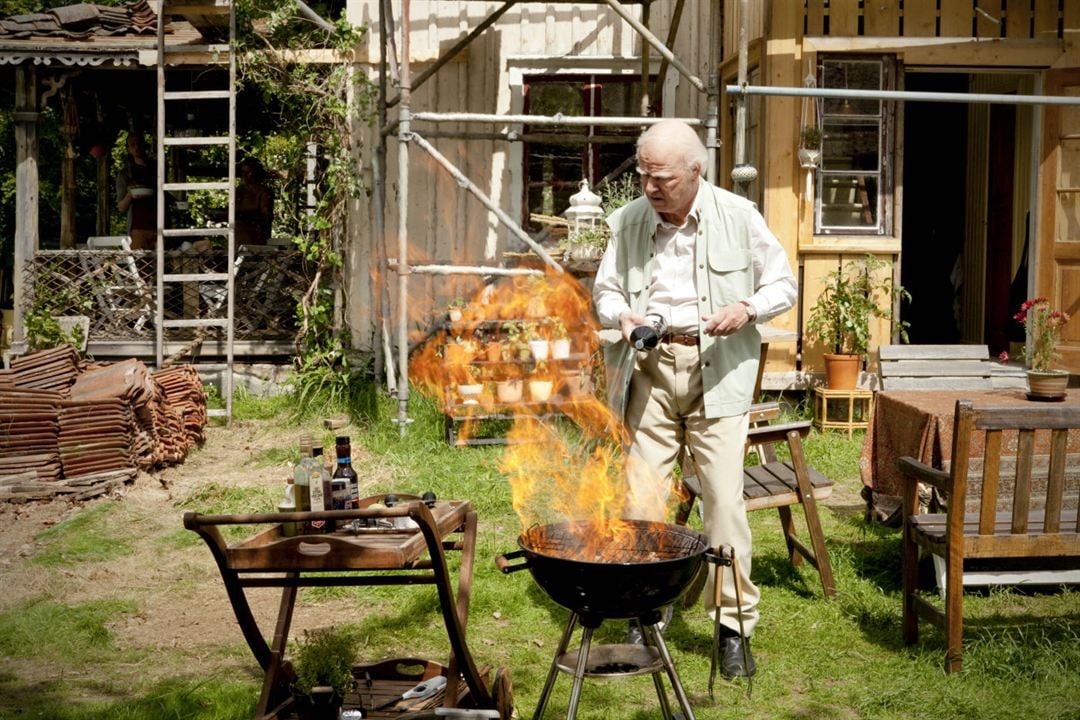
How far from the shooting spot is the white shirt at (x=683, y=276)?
4395 mm

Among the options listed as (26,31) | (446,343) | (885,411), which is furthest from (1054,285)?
(26,31)

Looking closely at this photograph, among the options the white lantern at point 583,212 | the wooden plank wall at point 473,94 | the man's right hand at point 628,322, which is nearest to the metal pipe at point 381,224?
the wooden plank wall at point 473,94

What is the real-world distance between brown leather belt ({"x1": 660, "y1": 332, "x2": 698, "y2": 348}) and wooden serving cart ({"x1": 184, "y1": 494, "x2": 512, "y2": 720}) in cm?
104

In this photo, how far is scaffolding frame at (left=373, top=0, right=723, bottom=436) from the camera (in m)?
9.11

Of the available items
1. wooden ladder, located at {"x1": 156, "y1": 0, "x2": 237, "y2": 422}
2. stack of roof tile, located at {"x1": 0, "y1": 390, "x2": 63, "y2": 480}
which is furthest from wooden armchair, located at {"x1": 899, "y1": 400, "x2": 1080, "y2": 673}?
wooden ladder, located at {"x1": 156, "y1": 0, "x2": 237, "y2": 422}

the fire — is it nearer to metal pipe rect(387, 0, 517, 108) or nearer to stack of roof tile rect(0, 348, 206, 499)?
metal pipe rect(387, 0, 517, 108)

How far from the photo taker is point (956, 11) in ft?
31.4

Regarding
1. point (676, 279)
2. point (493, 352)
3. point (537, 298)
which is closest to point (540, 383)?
point (493, 352)

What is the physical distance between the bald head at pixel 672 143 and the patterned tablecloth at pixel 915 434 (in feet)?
6.73

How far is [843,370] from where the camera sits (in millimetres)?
9484

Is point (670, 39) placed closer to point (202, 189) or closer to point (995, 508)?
point (202, 189)

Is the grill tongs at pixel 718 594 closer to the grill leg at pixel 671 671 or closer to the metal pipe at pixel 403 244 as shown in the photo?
the grill leg at pixel 671 671

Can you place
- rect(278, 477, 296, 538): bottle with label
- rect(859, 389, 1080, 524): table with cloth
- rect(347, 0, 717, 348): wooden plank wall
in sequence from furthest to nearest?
rect(347, 0, 717, 348): wooden plank wall
rect(859, 389, 1080, 524): table with cloth
rect(278, 477, 296, 538): bottle with label

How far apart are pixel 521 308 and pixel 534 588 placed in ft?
14.8
